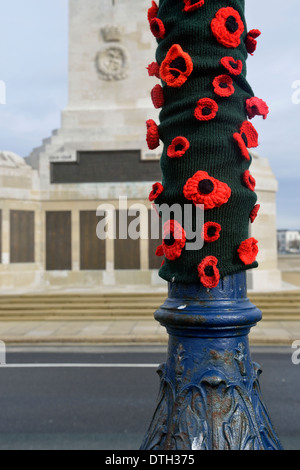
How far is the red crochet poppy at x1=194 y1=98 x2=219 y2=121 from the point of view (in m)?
1.81

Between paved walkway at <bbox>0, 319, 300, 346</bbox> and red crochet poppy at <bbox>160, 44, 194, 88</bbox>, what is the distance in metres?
8.30

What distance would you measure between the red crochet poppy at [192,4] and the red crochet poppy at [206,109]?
1.36 ft

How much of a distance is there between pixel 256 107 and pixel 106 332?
9.13 meters

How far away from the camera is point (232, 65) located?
1872mm

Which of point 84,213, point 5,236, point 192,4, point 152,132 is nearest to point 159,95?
point 152,132

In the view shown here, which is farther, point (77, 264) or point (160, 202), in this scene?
point (77, 264)

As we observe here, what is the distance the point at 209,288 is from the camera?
1.82 meters

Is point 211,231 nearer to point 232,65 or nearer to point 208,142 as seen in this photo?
point 208,142

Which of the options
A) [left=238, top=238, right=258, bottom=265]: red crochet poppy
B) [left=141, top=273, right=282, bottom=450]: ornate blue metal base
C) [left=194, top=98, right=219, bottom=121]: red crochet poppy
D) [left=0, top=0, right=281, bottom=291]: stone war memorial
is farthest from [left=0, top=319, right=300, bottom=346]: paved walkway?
[left=194, top=98, right=219, bottom=121]: red crochet poppy

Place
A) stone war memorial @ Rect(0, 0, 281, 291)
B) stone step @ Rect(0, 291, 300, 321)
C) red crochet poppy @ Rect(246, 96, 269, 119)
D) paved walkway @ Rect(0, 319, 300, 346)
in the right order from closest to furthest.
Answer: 1. red crochet poppy @ Rect(246, 96, 269, 119)
2. paved walkway @ Rect(0, 319, 300, 346)
3. stone step @ Rect(0, 291, 300, 321)
4. stone war memorial @ Rect(0, 0, 281, 291)

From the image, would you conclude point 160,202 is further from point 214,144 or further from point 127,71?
point 127,71

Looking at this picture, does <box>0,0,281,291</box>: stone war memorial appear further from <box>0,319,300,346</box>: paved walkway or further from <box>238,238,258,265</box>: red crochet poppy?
<box>238,238,258,265</box>: red crochet poppy

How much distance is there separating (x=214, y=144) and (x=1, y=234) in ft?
51.9
